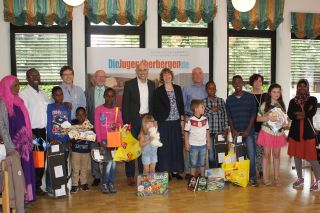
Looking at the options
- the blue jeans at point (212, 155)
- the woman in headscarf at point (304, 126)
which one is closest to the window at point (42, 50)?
the blue jeans at point (212, 155)

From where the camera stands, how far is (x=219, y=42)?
24.9ft

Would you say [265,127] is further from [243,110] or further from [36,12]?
[36,12]

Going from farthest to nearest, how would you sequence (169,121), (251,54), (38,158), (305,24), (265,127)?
1. (251,54)
2. (305,24)
3. (169,121)
4. (265,127)
5. (38,158)

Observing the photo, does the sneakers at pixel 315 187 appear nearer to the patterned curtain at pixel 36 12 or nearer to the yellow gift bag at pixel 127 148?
the yellow gift bag at pixel 127 148

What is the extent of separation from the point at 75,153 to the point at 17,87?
3.76 feet

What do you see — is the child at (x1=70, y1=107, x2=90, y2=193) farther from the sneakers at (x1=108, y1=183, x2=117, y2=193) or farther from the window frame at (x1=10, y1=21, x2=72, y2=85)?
the window frame at (x1=10, y1=21, x2=72, y2=85)

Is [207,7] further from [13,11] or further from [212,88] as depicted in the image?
[13,11]

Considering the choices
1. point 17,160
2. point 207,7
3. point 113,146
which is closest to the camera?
point 17,160

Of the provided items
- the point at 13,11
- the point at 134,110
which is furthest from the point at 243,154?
the point at 13,11

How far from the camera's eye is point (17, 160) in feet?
11.9

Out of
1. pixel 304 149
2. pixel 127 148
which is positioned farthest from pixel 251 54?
pixel 127 148

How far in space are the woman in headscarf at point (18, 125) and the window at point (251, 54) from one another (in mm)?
4672

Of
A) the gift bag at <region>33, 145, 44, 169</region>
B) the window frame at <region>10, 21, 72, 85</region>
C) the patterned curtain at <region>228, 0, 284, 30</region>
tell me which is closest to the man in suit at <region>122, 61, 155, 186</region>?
the gift bag at <region>33, 145, 44, 169</region>

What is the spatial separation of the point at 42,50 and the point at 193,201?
164 inches
